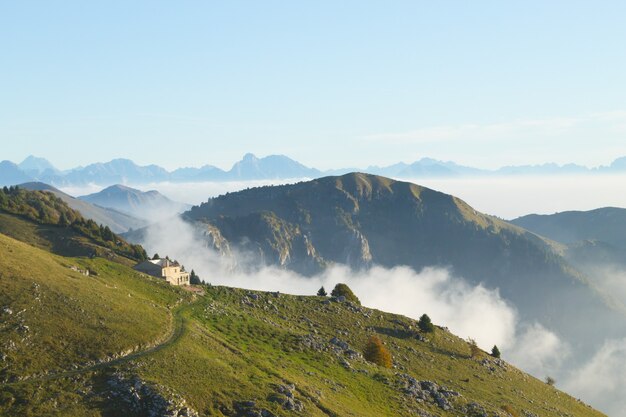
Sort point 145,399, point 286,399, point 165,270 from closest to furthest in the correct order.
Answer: point 145,399
point 286,399
point 165,270

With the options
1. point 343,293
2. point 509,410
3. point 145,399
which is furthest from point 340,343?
point 145,399

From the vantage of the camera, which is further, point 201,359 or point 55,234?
point 55,234

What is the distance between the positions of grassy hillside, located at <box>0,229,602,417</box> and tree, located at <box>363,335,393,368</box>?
8.79ft

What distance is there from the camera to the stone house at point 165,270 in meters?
127

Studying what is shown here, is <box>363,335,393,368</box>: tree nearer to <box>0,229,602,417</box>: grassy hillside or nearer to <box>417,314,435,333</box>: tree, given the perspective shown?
<box>0,229,602,417</box>: grassy hillside

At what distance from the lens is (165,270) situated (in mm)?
127625

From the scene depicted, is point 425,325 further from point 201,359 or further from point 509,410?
point 201,359

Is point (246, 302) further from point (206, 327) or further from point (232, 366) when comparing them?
point (232, 366)

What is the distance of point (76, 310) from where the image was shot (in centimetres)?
6819

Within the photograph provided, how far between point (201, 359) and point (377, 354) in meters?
46.3

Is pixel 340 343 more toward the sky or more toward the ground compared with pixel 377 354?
more toward the sky

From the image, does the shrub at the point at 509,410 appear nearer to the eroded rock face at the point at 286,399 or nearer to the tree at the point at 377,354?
the tree at the point at 377,354

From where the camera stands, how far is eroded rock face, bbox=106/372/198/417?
5219 centimetres

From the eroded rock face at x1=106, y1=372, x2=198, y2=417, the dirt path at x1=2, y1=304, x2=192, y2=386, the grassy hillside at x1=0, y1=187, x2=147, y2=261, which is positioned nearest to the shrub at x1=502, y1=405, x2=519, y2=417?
the dirt path at x1=2, y1=304, x2=192, y2=386
